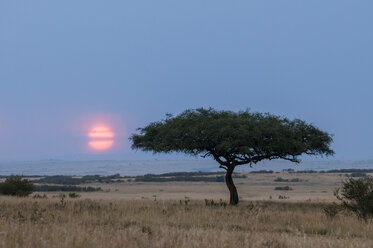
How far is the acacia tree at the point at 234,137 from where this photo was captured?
2867 centimetres

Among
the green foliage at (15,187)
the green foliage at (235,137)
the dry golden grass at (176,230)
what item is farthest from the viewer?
the green foliage at (15,187)

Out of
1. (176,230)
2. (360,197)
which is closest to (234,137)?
(360,197)

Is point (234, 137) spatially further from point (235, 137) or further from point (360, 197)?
point (360, 197)

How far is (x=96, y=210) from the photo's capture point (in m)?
18.0

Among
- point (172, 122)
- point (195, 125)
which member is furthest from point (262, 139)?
point (172, 122)

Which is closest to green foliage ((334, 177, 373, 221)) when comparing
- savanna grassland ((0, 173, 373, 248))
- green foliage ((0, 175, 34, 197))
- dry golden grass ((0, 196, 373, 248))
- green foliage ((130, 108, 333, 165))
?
savanna grassland ((0, 173, 373, 248))

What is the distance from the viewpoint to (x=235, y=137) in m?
28.6

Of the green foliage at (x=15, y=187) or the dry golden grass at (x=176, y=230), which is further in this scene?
the green foliage at (x=15, y=187)

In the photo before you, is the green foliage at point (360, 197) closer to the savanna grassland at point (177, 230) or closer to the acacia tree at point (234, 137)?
the savanna grassland at point (177, 230)

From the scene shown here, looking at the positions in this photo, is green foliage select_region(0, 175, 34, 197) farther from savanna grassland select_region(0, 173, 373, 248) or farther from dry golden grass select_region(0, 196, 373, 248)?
savanna grassland select_region(0, 173, 373, 248)

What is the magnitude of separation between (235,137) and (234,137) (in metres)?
0.07

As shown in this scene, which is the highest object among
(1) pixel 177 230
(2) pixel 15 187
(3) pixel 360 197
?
(3) pixel 360 197

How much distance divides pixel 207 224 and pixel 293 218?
363 centimetres

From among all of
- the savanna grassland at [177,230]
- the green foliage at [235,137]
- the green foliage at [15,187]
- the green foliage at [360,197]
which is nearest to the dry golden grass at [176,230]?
the savanna grassland at [177,230]
